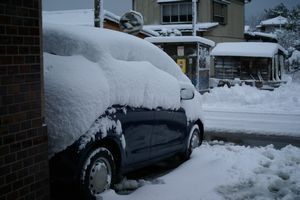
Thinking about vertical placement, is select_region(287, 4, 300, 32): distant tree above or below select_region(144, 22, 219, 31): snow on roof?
above

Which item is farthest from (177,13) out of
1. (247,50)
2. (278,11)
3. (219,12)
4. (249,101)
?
(278,11)

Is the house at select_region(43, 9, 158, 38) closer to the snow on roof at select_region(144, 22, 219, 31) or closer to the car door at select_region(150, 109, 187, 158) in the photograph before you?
the snow on roof at select_region(144, 22, 219, 31)

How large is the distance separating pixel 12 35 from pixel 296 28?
38.9 m

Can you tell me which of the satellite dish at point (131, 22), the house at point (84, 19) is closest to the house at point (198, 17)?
the house at point (84, 19)

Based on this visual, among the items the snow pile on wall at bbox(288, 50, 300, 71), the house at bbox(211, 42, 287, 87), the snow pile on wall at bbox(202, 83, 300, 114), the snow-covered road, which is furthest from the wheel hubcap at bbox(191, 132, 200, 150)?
the snow pile on wall at bbox(288, 50, 300, 71)

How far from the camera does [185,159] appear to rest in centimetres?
730

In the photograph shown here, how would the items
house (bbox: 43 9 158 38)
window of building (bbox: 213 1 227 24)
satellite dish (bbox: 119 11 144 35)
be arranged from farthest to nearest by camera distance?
window of building (bbox: 213 1 227 24) → house (bbox: 43 9 158 38) → satellite dish (bbox: 119 11 144 35)

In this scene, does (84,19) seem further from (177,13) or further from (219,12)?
(219,12)

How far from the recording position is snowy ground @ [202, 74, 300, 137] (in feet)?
38.5

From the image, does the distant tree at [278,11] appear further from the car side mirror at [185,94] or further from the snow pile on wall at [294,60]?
the car side mirror at [185,94]

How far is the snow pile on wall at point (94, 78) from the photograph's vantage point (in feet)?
15.4

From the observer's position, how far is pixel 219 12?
1465 inches

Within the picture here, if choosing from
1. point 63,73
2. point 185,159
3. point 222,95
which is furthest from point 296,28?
point 63,73

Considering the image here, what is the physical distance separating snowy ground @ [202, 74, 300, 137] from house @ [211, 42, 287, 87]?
743 centimetres
